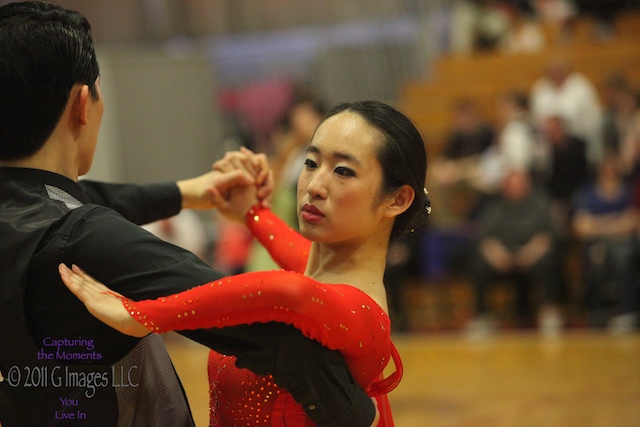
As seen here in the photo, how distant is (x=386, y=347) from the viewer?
200 centimetres

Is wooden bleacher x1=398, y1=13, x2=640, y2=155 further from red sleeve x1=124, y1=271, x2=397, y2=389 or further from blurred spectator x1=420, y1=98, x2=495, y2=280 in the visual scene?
red sleeve x1=124, y1=271, x2=397, y2=389

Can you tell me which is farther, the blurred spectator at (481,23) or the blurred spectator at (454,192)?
the blurred spectator at (481,23)

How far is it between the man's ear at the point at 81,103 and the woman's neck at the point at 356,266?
0.69 meters

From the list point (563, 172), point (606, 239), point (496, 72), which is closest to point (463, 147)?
point (563, 172)

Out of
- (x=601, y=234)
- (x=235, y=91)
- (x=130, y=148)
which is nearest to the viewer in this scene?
(x=601, y=234)

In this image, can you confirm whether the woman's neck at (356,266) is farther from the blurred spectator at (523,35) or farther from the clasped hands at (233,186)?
the blurred spectator at (523,35)

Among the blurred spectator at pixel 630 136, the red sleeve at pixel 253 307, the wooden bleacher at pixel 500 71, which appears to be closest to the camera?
the red sleeve at pixel 253 307

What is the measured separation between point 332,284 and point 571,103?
8937 millimetres

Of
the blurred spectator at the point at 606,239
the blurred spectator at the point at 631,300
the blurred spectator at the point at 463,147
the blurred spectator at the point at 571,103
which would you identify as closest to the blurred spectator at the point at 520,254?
the blurred spectator at the point at 606,239

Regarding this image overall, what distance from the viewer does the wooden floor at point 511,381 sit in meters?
5.57

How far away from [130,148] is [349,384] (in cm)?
1028

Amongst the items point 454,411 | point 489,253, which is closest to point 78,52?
point 454,411

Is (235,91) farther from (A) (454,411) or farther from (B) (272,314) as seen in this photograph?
(B) (272,314)

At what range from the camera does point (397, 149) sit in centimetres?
213
